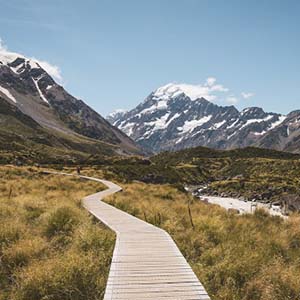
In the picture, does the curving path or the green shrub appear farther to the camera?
the green shrub

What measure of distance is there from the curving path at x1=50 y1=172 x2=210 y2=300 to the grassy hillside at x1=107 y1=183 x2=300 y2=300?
0.93m

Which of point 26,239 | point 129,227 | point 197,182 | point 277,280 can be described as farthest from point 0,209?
point 197,182

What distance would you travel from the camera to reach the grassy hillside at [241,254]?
916 centimetres

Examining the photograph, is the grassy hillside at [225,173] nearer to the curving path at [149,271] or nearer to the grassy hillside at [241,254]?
the grassy hillside at [241,254]

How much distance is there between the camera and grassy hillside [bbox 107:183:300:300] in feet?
30.0

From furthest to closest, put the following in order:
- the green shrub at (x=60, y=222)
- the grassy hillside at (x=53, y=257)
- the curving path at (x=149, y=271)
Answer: the green shrub at (x=60, y=222), the grassy hillside at (x=53, y=257), the curving path at (x=149, y=271)

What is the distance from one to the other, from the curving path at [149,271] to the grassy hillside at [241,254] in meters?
0.93

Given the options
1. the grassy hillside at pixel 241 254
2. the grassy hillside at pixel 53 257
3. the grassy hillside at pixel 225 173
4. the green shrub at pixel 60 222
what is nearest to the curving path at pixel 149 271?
the grassy hillside at pixel 53 257

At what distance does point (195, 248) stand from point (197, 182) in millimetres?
82881

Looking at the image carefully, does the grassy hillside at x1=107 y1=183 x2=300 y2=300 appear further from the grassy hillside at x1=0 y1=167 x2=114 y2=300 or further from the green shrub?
the green shrub

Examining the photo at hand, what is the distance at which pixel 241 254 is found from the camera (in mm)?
11281

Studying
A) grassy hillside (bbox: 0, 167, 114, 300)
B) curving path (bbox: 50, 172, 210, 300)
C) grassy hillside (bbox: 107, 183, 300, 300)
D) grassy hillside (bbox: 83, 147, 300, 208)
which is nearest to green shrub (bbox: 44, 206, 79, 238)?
grassy hillside (bbox: 0, 167, 114, 300)

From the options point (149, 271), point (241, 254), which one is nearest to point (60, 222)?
point (149, 271)

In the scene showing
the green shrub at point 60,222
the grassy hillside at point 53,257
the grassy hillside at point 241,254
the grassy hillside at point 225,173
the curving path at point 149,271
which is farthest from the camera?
the grassy hillside at point 225,173
